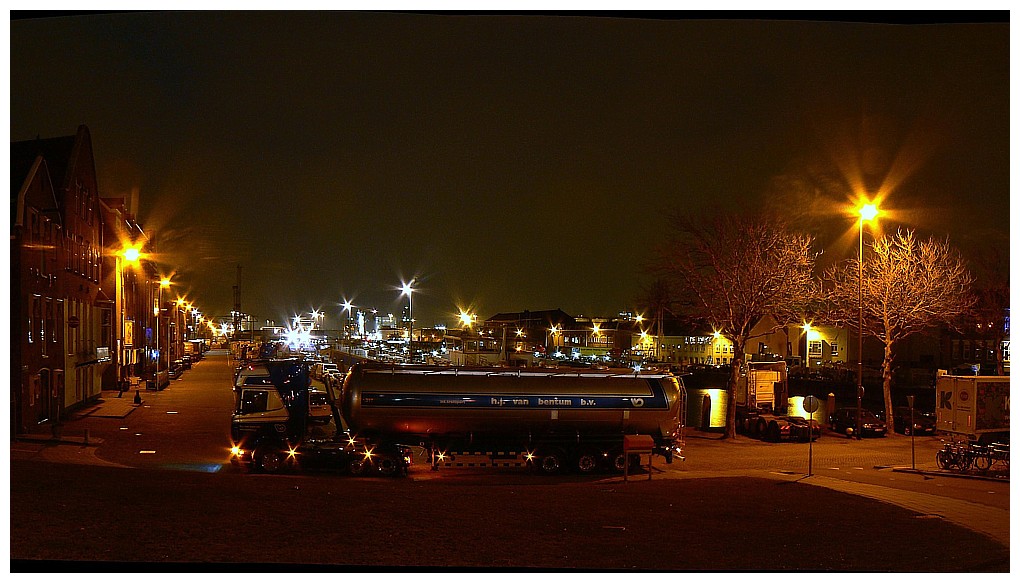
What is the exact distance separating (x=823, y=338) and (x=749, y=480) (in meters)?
79.9

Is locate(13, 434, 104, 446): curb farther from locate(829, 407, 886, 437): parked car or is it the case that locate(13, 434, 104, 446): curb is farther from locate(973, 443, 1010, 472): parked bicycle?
locate(829, 407, 886, 437): parked car

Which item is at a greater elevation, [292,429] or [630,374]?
[630,374]

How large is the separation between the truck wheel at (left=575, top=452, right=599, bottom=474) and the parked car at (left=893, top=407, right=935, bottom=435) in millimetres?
19789

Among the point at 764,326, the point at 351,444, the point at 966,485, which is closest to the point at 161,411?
the point at 351,444

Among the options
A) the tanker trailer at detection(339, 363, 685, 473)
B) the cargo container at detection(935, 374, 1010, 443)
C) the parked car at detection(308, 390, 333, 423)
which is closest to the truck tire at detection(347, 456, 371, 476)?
the tanker trailer at detection(339, 363, 685, 473)

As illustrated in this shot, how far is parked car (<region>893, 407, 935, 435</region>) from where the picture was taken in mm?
36781

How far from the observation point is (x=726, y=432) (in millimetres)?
34094

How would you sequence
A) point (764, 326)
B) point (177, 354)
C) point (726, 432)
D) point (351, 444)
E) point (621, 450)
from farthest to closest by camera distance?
point (764, 326)
point (177, 354)
point (726, 432)
point (621, 450)
point (351, 444)

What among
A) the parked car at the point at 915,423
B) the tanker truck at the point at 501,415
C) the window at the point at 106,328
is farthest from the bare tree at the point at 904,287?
the window at the point at 106,328

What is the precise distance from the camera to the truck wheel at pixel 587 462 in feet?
79.6

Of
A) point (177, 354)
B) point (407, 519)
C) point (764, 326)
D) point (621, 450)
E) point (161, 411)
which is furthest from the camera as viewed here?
point (764, 326)

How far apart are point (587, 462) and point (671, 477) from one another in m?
2.59

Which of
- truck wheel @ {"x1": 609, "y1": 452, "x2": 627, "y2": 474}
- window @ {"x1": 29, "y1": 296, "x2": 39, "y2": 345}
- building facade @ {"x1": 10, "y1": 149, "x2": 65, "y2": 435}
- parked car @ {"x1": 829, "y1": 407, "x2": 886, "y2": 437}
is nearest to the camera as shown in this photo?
truck wheel @ {"x1": 609, "y1": 452, "x2": 627, "y2": 474}

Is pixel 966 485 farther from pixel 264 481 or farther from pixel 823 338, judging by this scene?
pixel 823 338
